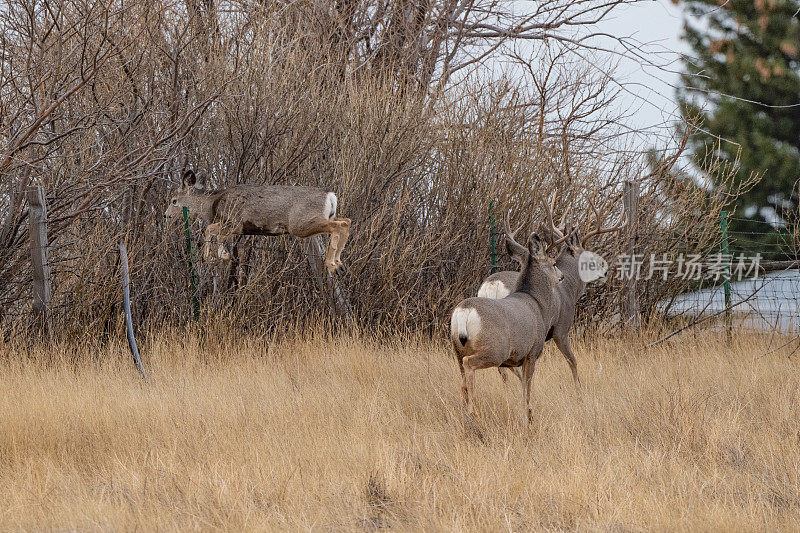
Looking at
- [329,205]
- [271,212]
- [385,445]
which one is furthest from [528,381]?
[271,212]

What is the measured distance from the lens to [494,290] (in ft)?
25.4

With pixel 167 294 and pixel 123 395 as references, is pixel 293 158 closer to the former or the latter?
pixel 167 294

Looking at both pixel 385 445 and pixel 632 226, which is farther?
pixel 632 226

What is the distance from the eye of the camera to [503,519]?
440 cm

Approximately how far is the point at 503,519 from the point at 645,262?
Result: 8144 millimetres

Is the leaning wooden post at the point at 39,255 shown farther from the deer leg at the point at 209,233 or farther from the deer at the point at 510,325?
the deer at the point at 510,325

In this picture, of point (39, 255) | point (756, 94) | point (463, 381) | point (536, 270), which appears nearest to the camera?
point (463, 381)

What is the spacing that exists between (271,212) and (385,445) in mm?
1615

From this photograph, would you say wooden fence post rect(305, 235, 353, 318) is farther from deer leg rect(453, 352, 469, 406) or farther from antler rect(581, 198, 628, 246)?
deer leg rect(453, 352, 469, 406)

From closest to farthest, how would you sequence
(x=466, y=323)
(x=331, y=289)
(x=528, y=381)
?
1. (x=466, y=323)
2. (x=528, y=381)
3. (x=331, y=289)

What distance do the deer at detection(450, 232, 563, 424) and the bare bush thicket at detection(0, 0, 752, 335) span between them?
371 cm

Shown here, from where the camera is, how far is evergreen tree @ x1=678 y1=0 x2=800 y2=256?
15930mm

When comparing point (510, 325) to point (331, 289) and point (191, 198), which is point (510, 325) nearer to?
point (191, 198)

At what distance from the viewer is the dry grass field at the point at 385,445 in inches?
177
